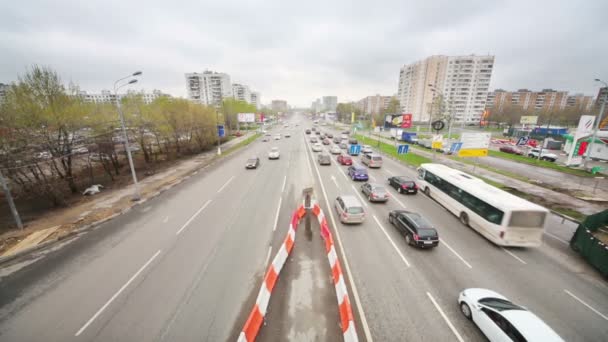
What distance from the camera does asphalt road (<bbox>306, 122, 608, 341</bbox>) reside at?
22.9 feet

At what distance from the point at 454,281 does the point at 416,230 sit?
2613mm

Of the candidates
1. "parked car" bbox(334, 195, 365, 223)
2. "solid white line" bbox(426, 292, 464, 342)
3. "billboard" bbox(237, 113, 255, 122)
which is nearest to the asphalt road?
"solid white line" bbox(426, 292, 464, 342)

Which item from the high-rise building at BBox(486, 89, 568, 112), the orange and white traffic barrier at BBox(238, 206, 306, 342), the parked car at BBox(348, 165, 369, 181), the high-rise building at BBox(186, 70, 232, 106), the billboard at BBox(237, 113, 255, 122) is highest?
the high-rise building at BBox(186, 70, 232, 106)

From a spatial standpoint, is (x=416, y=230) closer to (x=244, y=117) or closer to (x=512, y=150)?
(x=512, y=150)

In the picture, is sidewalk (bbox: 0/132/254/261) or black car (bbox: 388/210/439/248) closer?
black car (bbox: 388/210/439/248)

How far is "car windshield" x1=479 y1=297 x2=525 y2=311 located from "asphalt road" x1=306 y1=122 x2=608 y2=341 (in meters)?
0.96

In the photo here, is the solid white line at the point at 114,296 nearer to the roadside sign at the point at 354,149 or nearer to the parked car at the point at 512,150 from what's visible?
the roadside sign at the point at 354,149

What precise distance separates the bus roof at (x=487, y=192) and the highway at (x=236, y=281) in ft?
8.00

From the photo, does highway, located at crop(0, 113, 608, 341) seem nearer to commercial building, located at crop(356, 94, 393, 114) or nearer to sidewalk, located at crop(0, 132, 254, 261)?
sidewalk, located at crop(0, 132, 254, 261)

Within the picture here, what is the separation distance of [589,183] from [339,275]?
31584mm

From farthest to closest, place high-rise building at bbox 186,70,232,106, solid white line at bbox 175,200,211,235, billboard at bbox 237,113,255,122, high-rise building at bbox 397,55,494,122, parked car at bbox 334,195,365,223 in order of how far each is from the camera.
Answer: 1. high-rise building at bbox 186,70,232,106
2. high-rise building at bbox 397,55,494,122
3. billboard at bbox 237,113,255,122
4. parked car at bbox 334,195,365,223
5. solid white line at bbox 175,200,211,235

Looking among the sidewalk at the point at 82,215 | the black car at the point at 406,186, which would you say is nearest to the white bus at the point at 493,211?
the black car at the point at 406,186

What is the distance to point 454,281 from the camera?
8930mm

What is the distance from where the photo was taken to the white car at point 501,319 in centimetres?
559
